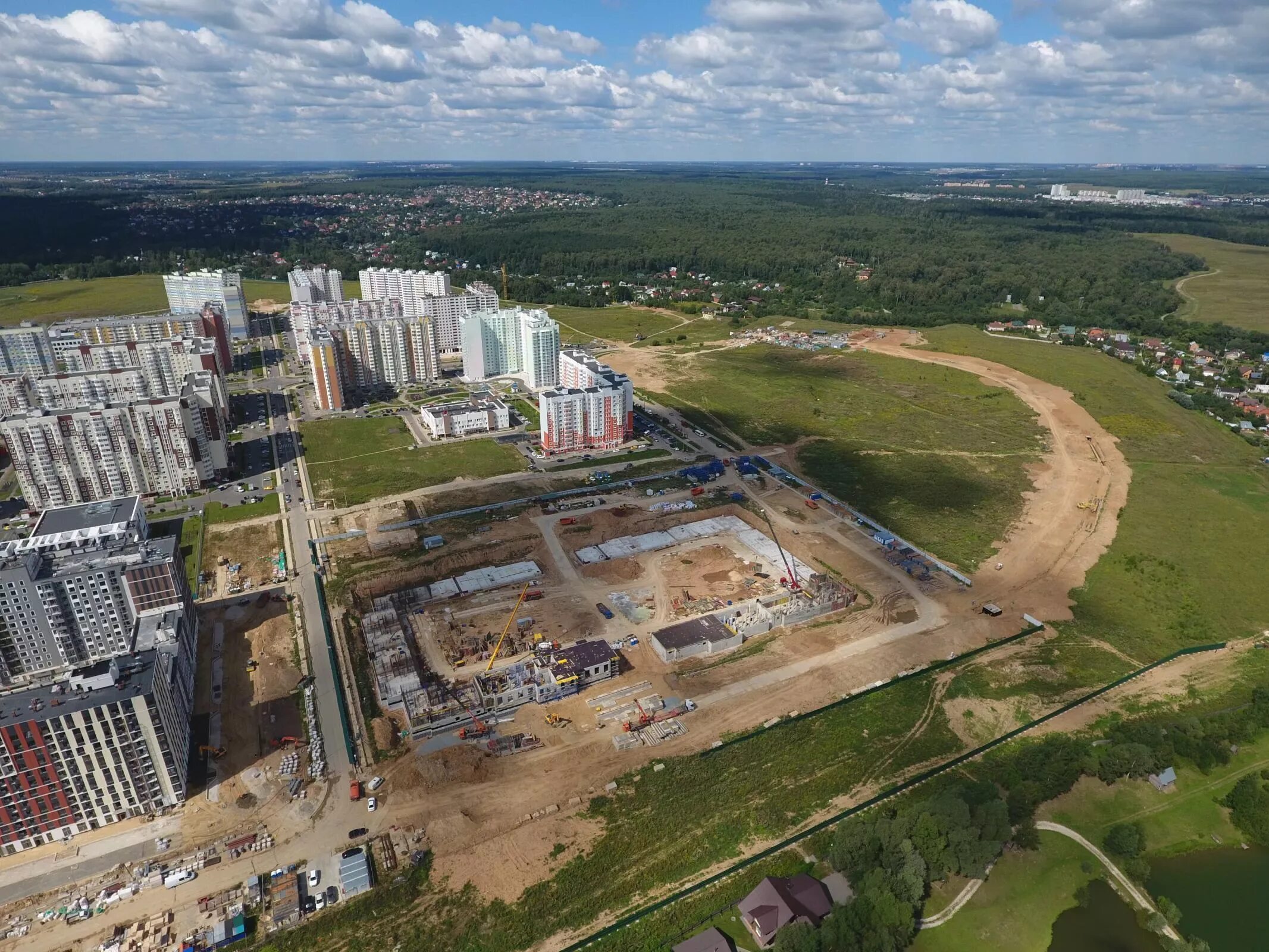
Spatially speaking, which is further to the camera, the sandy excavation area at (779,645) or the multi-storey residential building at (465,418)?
the multi-storey residential building at (465,418)

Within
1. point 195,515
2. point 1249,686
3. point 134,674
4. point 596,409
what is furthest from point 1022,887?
point 195,515

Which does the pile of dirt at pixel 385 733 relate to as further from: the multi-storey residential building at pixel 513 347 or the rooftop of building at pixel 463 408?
the multi-storey residential building at pixel 513 347

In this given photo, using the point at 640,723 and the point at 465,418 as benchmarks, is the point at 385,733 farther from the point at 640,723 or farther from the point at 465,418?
the point at 465,418

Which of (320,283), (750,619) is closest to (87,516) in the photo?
(750,619)

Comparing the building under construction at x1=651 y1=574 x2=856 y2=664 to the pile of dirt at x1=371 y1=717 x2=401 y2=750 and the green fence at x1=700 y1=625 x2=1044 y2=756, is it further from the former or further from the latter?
the pile of dirt at x1=371 y1=717 x2=401 y2=750

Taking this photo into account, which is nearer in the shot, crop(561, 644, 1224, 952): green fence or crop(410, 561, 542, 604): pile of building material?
crop(561, 644, 1224, 952): green fence

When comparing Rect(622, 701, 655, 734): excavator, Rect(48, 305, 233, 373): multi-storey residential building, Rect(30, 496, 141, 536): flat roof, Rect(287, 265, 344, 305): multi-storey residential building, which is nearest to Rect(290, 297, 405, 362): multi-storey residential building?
Rect(48, 305, 233, 373): multi-storey residential building

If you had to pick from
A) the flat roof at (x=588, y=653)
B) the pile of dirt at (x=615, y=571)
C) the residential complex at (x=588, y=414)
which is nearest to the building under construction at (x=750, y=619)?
the flat roof at (x=588, y=653)
